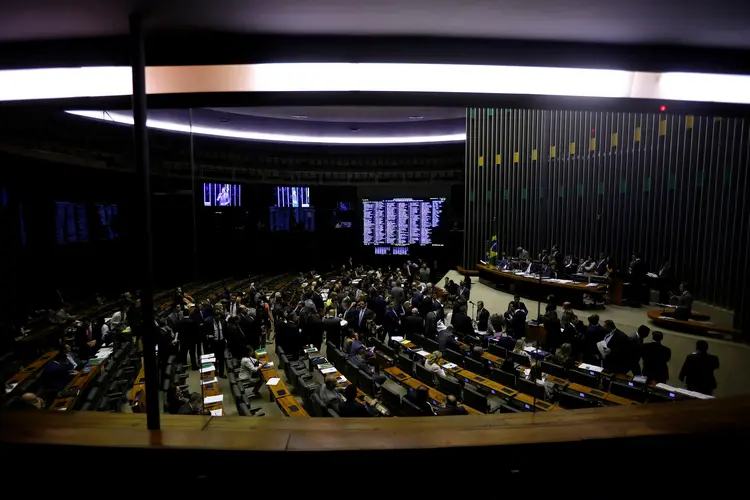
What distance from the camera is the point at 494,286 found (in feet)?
46.2

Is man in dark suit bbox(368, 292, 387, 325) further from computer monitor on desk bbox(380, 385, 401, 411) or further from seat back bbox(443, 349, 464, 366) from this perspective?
computer monitor on desk bbox(380, 385, 401, 411)

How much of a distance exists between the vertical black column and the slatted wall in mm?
7242

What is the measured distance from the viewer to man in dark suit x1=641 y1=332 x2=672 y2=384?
5.36 meters

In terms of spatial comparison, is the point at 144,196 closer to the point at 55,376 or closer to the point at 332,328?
the point at 55,376

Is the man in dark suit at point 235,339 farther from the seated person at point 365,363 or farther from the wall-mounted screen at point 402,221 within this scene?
the wall-mounted screen at point 402,221

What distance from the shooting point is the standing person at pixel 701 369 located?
4816 millimetres

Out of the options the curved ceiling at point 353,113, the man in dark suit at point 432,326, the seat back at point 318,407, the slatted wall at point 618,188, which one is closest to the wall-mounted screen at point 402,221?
the slatted wall at point 618,188

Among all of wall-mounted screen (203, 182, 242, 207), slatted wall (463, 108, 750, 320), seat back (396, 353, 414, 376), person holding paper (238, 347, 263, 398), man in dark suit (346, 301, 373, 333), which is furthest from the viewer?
wall-mounted screen (203, 182, 242, 207)

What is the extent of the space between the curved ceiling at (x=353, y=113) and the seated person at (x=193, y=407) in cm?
1214
